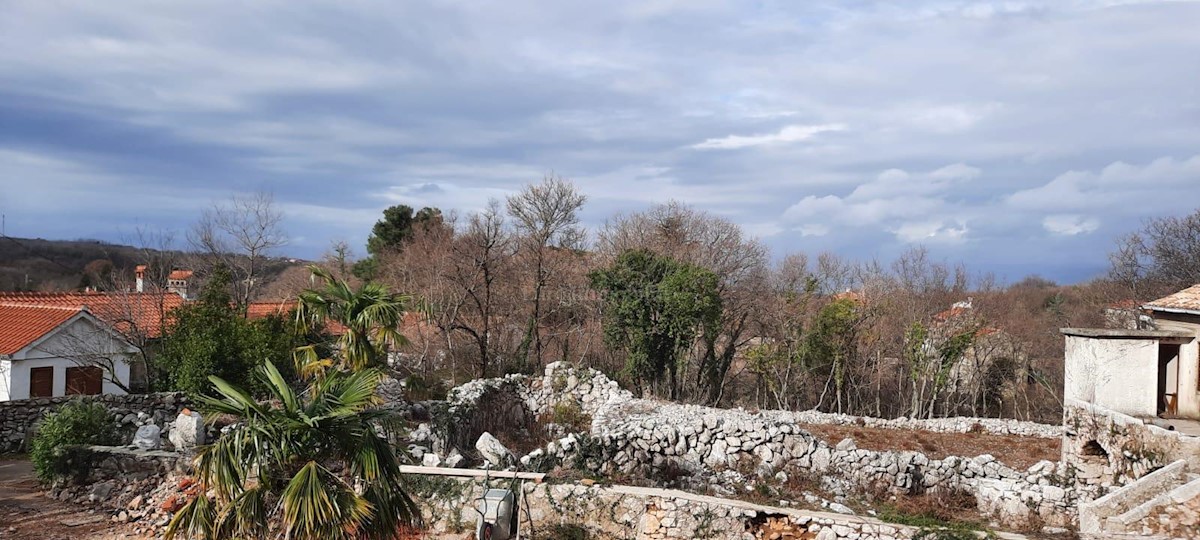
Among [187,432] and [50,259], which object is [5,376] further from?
[50,259]

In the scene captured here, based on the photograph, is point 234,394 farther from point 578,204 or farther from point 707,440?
point 578,204

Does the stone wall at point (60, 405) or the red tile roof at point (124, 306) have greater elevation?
the red tile roof at point (124, 306)

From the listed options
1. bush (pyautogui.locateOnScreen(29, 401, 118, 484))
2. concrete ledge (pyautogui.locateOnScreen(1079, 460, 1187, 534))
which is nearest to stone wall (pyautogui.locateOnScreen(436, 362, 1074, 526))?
concrete ledge (pyautogui.locateOnScreen(1079, 460, 1187, 534))

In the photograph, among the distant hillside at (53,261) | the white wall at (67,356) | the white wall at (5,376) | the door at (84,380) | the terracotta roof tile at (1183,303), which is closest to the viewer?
the terracotta roof tile at (1183,303)

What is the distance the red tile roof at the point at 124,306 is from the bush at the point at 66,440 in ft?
19.1

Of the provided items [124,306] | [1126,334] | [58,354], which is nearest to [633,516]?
[1126,334]

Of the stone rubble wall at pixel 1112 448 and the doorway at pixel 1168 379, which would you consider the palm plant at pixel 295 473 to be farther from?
the doorway at pixel 1168 379

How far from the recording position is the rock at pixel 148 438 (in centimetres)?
1332

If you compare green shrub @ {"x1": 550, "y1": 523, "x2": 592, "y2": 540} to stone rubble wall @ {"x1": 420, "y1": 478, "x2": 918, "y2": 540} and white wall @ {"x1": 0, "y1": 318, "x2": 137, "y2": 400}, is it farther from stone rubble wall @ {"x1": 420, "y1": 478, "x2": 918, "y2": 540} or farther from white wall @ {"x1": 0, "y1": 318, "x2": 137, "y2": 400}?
white wall @ {"x1": 0, "y1": 318, "x2": 137, "y2": 400}

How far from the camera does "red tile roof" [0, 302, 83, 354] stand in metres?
17.5

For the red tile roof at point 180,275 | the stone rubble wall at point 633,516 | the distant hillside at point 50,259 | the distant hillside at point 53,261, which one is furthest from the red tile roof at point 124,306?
the distant hillside at point 50,259

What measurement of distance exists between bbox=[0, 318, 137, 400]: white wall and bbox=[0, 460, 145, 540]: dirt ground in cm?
567

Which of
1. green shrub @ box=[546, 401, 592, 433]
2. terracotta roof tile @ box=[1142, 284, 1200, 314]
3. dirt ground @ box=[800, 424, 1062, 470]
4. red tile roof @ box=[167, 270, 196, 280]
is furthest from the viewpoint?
red tile roof @ box=[167, 270, 196, 280]

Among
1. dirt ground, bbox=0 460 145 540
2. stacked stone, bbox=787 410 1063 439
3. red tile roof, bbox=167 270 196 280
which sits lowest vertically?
stacked stone, bbox=787 410 1063 439
